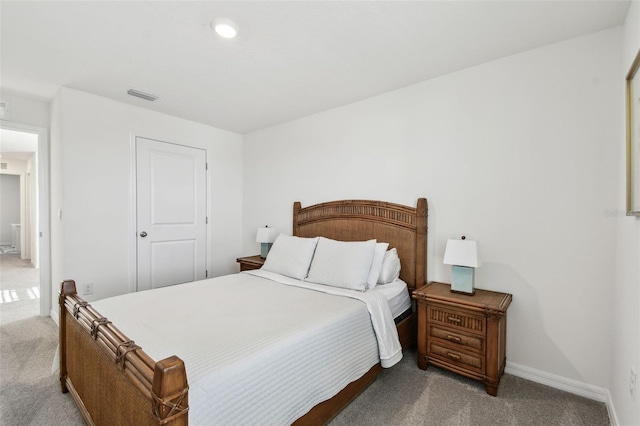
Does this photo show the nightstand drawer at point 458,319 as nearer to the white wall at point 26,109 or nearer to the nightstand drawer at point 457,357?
the nightstand drawer at point 457,357

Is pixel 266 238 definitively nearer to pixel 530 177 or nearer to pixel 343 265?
pixel 343 265

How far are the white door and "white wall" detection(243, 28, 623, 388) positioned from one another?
2.42 meters

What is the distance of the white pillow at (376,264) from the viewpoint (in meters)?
2.48

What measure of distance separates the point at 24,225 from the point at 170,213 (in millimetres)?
6646

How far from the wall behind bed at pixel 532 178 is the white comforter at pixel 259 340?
3.36 ft

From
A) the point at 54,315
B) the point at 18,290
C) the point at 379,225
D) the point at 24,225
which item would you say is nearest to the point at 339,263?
→ the point at 379,225

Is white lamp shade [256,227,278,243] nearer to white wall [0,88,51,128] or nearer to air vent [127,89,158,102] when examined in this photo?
air vent [127,89,158,102]

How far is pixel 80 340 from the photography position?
1737 millimetres

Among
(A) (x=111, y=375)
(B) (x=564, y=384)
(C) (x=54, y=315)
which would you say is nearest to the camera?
(A) (x=111, y=375)

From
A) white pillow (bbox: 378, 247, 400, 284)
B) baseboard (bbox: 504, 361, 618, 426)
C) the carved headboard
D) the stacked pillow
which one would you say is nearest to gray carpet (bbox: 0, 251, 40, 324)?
the stacked pillow

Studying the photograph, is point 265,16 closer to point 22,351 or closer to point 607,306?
point 607,306

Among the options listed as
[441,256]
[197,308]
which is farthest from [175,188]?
[441,256]

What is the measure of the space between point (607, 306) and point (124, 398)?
276cm

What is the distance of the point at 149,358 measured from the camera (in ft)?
3.60
